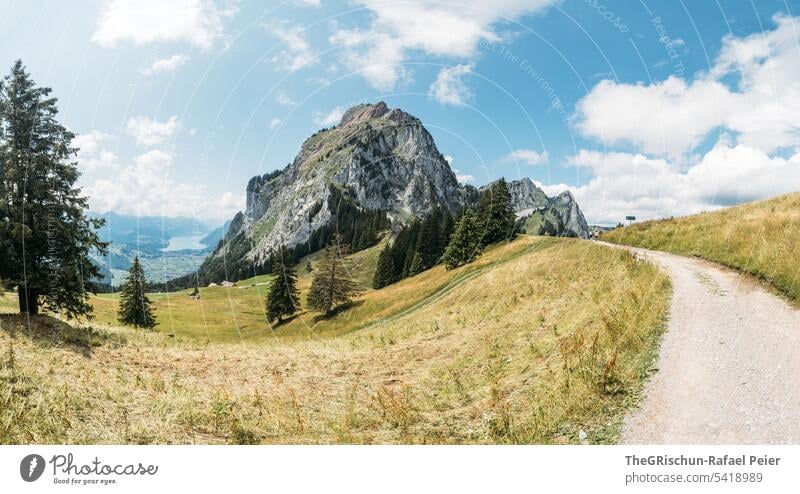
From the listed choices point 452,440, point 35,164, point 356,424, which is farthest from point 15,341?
point 452,440

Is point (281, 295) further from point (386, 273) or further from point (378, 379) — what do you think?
point (378, 379)

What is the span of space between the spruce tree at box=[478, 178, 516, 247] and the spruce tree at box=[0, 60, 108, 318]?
5159 centimetres

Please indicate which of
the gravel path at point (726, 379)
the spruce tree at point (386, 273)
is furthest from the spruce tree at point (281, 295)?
the gravel path at point (726, 379)

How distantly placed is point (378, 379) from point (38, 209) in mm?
19418

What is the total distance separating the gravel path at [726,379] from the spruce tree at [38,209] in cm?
2452

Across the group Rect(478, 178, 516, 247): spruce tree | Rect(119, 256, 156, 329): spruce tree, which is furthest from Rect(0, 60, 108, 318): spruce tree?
Rect(478, 178, 516, 247): spruce tree

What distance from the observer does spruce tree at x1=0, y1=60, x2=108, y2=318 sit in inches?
730

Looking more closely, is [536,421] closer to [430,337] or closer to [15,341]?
[430,337]

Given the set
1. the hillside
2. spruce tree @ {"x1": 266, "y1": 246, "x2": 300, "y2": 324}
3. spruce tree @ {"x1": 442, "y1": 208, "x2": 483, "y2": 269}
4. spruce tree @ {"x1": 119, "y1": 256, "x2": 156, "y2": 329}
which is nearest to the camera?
the hillside

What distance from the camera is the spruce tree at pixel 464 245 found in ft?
196

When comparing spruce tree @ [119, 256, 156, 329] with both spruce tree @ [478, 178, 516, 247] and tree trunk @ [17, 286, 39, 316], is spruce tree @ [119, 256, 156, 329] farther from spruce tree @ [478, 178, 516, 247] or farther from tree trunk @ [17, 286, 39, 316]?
spruce tree @ [478, 178, 516, 247]

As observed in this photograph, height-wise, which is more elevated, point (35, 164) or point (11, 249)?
point (35, 164)
